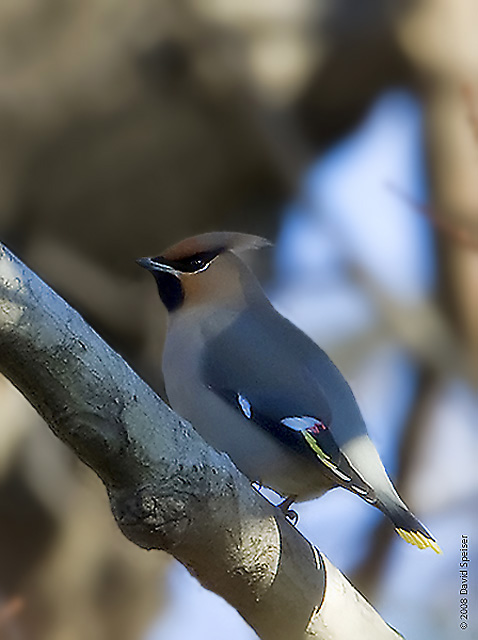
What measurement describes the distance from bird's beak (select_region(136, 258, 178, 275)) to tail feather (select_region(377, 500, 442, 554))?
26.1 inches

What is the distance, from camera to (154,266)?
1926mm

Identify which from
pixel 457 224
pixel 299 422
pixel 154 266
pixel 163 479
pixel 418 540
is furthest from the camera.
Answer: pixel 457 224

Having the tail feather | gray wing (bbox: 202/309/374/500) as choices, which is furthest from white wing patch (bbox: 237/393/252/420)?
the tail feather

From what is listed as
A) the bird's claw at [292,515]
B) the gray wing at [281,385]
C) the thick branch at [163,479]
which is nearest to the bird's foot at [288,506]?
the bird's claw at [292,515]

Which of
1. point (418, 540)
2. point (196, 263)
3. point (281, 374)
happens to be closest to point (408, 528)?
point (418, 540)

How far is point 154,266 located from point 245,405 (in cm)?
39

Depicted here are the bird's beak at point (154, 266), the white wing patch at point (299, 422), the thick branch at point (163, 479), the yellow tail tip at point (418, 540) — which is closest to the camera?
the thick branch at point (163, 479)

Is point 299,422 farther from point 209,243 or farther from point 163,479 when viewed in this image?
point 163,479

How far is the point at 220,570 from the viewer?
112 centimetres

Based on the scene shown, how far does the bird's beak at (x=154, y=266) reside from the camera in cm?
192

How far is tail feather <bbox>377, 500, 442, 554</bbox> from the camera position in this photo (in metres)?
1.47

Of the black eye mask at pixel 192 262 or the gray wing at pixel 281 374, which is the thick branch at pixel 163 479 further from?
the black eye mask at pixel 192 262

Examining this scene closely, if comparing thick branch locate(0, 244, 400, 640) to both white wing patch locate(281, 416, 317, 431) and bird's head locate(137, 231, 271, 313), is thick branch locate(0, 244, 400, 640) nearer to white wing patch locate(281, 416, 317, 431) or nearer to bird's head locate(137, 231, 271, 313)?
Answer: white wing patch locate(281, 416, 317, 431)

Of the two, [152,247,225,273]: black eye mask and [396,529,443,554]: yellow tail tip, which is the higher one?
[152,247,225,273]: black eye mask
